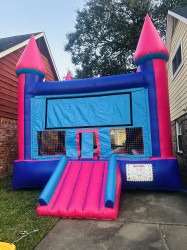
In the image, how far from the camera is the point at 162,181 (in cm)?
648

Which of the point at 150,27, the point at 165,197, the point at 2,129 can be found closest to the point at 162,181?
the point at 165,197

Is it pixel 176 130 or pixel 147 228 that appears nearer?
pixel 147 228

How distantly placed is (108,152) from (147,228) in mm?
3150

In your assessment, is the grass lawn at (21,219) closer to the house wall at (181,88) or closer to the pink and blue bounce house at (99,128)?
the pink and blue bounce house at (99,128)

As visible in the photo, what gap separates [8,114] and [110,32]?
16.8m

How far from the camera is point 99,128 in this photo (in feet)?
24.0

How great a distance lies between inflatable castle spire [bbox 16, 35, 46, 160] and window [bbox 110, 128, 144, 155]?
282cm

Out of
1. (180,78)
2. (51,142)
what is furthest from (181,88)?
(51,142)

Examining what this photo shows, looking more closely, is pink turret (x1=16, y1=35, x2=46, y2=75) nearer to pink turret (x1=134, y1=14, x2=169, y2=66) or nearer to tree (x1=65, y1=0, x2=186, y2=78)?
pink turret (x1=134, y1=14, x2=169, y2=66)

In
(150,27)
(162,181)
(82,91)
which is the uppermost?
→ (150,27)

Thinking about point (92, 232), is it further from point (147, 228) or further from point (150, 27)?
point (150, 27)

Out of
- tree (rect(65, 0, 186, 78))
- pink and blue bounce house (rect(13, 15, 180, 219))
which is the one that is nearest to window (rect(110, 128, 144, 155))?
pink and blue bounce house (rect(13, 15, 180, 219))

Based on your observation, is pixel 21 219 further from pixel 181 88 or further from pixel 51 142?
pixel 181 88

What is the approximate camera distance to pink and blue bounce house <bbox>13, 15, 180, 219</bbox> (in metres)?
6.54
